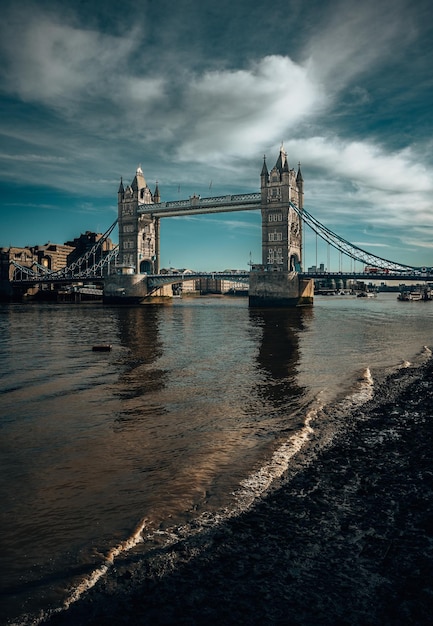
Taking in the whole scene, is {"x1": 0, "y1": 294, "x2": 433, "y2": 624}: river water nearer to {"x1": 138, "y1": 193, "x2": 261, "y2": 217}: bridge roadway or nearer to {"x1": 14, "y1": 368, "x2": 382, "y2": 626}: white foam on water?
{"x1": 14, "y1": 368, "x2": 382, "y2": 626}: white foam on water

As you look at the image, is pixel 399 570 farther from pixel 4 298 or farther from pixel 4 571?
pixel 4 298

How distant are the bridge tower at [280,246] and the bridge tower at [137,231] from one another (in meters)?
31.0

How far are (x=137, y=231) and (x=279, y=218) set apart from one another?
35.2m

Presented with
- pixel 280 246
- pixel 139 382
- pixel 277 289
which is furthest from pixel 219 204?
pixel 139 382

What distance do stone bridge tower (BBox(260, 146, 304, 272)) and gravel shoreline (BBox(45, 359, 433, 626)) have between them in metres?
73.1

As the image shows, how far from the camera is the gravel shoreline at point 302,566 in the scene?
13.3 feet

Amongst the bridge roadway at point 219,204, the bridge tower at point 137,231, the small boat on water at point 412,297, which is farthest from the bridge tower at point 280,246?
the small boat on water at point 412,297

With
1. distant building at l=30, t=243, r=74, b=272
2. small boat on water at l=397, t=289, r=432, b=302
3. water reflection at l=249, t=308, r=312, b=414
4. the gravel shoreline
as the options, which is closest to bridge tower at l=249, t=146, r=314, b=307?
water reflection at l=249, t=308, r=312, b=414

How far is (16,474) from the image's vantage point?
723 centimetres

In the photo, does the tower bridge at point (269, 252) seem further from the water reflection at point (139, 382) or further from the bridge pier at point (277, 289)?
the water reflection at point (139, 382)

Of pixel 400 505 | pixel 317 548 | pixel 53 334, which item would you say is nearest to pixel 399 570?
pixel 317 548

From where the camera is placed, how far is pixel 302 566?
4.69 m

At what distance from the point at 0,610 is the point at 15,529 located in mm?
1482

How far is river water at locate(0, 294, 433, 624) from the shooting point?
5.12 meters
